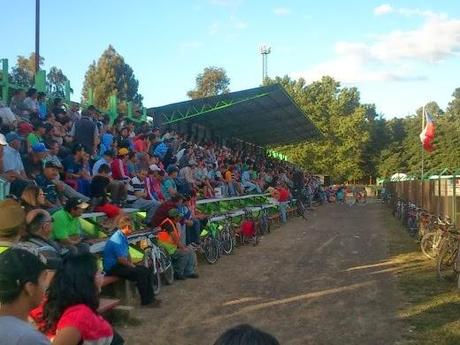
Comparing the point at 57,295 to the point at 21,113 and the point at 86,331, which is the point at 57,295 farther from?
the point at 21,113

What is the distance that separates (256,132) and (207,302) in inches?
1023

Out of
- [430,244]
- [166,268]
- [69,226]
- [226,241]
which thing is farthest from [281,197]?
[69,226]

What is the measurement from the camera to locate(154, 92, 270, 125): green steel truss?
23084 millimetres

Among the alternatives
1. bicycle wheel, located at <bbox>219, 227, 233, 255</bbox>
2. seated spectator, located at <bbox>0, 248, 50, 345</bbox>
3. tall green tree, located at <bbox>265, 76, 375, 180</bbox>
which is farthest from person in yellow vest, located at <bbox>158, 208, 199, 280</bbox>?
tall green tree, located at <bbox>265, 76, 375, 180</bbox>

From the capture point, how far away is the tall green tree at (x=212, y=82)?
69.6 meters

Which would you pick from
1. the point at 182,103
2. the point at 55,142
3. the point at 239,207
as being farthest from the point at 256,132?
the point at 55,142

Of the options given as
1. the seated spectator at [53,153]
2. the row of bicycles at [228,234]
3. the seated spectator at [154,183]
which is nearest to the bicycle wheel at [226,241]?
the row of bicycles at [228,234]

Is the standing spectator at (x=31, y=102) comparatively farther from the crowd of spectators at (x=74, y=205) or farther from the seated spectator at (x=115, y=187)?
the seated spectator at (x=115, y=187)

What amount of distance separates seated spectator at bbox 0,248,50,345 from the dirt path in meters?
4.57

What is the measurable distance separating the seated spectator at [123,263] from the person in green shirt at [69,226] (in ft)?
1.60

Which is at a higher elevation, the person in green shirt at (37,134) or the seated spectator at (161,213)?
the person in green shirt at (37,134)

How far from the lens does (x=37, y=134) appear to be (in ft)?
33.0

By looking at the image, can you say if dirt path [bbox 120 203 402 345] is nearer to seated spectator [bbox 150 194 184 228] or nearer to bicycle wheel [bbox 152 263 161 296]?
bicycle wheel [bbox 152 263 161 296]

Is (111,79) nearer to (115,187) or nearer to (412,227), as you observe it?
(412,227)
